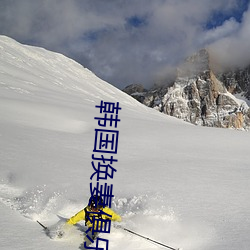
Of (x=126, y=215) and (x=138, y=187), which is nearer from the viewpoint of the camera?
(x=126, y=215)

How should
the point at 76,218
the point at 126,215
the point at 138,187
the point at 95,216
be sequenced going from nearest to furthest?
1. the point at 95,216
2. the point at 76,218
3. the point at 126,215
4. the point at 138,187

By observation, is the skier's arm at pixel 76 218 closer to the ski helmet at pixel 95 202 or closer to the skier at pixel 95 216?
the skier at pixel 95 216

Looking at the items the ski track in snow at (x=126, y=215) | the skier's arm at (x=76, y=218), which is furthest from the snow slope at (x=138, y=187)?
the skier's arm at (x=76, y=218)

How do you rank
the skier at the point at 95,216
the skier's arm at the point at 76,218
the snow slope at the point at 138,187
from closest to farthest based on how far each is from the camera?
the snow slope at the point at 138,187 < the skier at the point at 95,216 < the skier's arm at the point at 76,218

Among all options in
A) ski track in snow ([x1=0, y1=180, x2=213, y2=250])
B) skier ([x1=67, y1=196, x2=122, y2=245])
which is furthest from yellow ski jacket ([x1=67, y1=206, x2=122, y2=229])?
ski track in snow ([x1=0, y1=180, x2=213, y2=250])

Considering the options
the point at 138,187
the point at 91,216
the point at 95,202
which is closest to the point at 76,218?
the point at 91,216

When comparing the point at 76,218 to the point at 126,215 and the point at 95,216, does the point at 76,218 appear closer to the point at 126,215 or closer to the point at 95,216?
the point at 95,216

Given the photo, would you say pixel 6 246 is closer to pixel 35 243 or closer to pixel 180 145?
pixel 35 243

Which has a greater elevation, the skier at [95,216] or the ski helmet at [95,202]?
the ski helmet at [95,202]

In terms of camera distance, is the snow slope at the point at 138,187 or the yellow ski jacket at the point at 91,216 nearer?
the snow slope at the point at 138,187

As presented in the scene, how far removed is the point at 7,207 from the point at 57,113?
13.1 m

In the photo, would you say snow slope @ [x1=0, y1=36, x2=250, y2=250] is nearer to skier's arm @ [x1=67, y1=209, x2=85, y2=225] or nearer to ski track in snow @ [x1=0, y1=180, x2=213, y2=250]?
ski track in snow @ [x1=0, y1=180, x2=213, y2=250]

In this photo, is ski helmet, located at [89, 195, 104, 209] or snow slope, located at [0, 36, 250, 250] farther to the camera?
ski helmet, located at [89, 195, 104, 209]

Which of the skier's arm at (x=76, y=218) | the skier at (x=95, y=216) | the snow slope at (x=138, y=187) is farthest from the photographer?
the skier's arm at (x=76, y=218)
